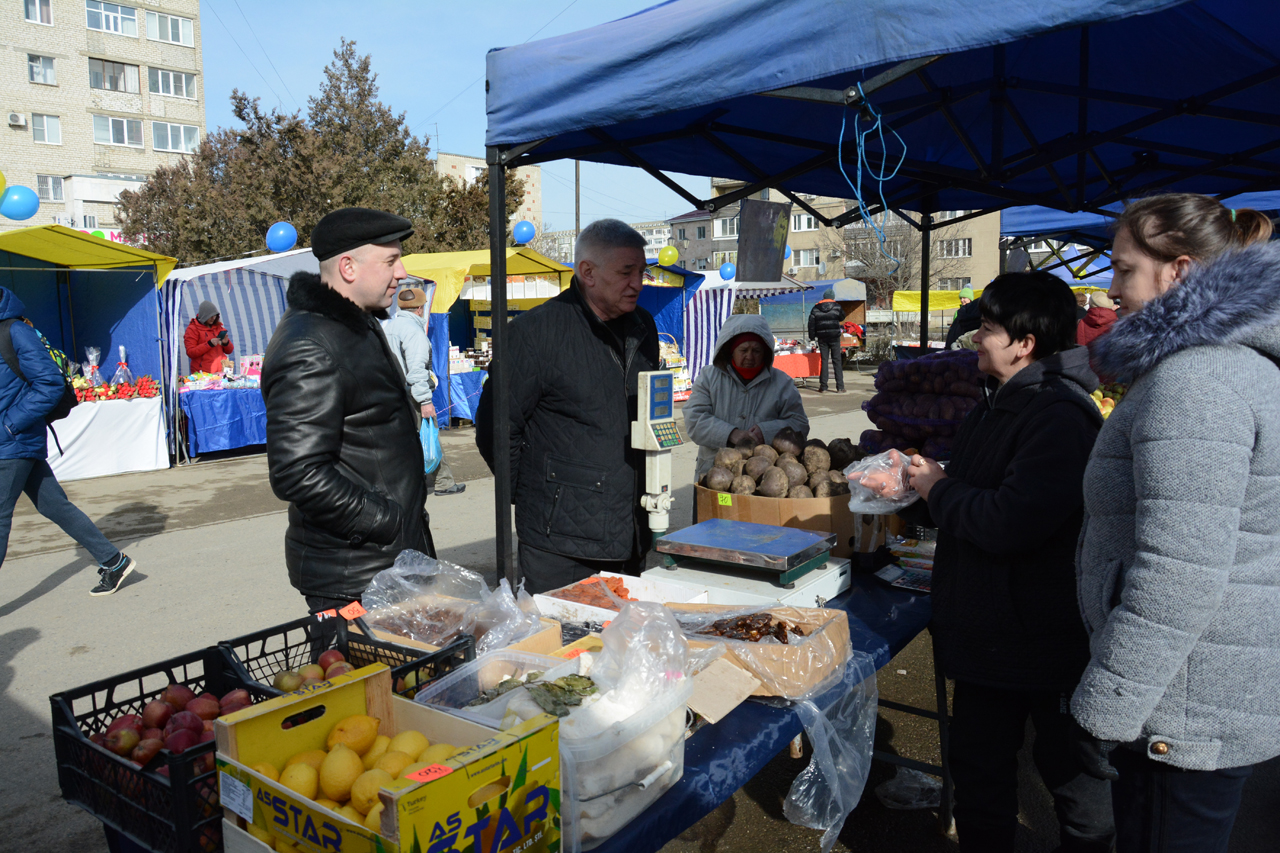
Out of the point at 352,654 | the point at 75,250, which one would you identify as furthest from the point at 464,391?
the point at 352,654

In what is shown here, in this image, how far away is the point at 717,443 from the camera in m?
4.02

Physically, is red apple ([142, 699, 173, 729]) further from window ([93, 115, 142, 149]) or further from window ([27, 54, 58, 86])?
window ([93, 115, 142, 149])

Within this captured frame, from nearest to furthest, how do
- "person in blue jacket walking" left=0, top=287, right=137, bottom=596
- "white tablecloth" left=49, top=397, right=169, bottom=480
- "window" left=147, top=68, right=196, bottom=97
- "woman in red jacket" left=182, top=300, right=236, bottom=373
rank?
"person in blue jacket walking" left=0, top=287, right=137, bottom=596
"white tablecloth" left=49, top=397, right=169, bottom=480
"woman in red jacket" left=182, top=300, right=236, bottom=373
"window" left=147, top=68, right=196, bottom=97

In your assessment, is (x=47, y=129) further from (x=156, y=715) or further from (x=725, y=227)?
(x=156, y=715)

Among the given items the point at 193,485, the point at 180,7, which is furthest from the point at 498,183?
the point at 180,7

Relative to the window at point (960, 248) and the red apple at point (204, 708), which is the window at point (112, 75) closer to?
the window at point (960, 248)

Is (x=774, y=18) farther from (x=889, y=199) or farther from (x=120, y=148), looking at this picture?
(x=120, y=148)

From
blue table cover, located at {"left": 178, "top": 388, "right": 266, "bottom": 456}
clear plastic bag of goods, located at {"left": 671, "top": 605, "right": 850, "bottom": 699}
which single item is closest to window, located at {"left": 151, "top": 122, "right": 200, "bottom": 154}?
blue table cover, located at {"left": 178, "top": 388, "right": 266, "bottom": 456}

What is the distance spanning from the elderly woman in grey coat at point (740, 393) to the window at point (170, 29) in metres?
49.4

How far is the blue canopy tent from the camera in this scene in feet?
6.75

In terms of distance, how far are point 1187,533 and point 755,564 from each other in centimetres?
122

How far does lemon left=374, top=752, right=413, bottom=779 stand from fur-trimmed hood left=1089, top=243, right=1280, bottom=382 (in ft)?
4.83

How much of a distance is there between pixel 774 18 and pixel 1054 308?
1.07 m

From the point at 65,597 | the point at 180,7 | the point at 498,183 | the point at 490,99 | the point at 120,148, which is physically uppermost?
the point at 180,7
